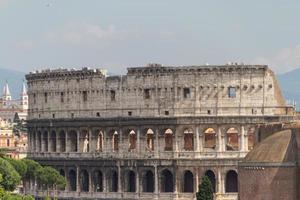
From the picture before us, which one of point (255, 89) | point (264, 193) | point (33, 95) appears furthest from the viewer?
point (33, 95)

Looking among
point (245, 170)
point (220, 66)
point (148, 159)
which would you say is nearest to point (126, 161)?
point (148, 159)

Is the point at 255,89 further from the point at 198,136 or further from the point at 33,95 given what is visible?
the point at 33,95

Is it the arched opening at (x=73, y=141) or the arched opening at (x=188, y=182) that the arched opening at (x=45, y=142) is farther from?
the arched opening at (x=188, y=182)

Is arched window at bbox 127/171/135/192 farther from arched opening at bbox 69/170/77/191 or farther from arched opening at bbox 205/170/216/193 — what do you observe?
arched opening at bbox 205/170/216/193

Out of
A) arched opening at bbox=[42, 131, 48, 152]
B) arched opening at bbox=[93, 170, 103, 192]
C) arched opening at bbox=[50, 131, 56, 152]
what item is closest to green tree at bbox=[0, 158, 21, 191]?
arched opening at bbox=[93, 170, 103, 192]

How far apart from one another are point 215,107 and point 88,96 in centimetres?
1511

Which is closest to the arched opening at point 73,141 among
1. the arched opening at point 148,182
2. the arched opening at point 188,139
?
Result: the arched opening at point 148,182

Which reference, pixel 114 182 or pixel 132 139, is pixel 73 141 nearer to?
pixel 132 139

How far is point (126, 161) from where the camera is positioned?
5979 inches

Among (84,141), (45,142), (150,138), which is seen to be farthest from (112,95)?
(45,142)

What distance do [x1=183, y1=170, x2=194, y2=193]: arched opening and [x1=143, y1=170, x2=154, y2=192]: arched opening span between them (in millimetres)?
3666

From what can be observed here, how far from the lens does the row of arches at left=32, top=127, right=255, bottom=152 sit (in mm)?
149750

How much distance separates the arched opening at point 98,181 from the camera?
15475 centimetres

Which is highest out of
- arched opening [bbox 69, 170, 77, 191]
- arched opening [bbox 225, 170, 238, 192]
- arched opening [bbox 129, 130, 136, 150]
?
arched opening [bbox 129, 130, 136, 150]
